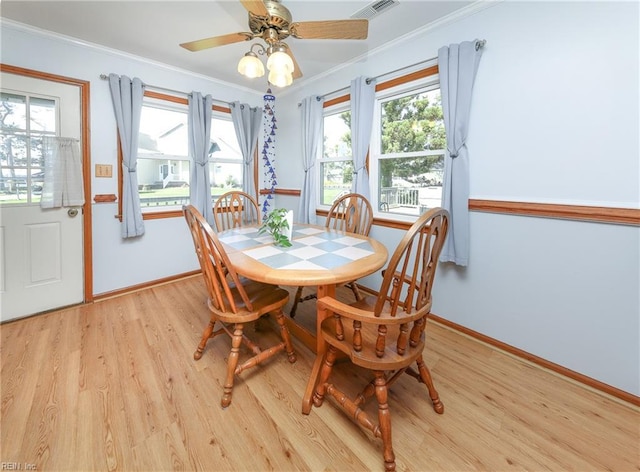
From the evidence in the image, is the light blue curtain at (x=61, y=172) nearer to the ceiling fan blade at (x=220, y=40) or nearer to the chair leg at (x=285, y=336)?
the ceiling fan blade at (x=220, y=40)

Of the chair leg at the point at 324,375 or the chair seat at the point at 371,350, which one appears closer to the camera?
→ the chair seat at the point at 371,350

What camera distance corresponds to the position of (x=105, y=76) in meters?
2.54

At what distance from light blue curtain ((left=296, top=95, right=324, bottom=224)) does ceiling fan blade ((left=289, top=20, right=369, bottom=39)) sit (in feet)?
5.11

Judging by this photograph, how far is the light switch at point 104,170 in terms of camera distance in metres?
2.60

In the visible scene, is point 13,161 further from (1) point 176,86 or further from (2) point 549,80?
(2) point 549,80

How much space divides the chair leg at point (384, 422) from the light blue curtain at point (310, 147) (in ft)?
7.55

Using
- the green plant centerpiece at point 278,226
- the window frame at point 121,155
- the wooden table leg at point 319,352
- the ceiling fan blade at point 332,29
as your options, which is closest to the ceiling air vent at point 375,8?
the ceiling fan blade at point 332,29

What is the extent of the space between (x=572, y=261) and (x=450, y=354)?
903 millimetres

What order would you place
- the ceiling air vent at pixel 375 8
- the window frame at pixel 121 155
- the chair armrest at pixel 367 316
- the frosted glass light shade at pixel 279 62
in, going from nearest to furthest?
the chair armrest at pixel 367 316
the frosted glass light shade at pixel 279 62
the ceiling air vent at pixel 375 8
the window frame at pixel 121 155

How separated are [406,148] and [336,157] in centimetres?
91

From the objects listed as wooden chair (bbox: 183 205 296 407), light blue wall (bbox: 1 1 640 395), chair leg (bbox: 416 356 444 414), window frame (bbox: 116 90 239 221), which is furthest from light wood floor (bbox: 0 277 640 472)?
window frame (bbox: 116 90 239 221)

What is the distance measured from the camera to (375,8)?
1956mm

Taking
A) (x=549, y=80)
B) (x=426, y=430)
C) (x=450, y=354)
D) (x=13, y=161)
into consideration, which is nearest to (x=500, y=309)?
(x=450, y=354)

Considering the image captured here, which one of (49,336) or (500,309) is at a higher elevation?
(500,309)
